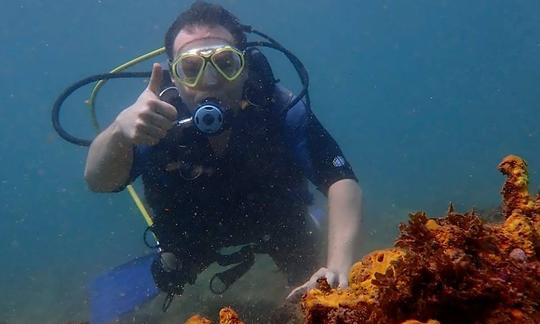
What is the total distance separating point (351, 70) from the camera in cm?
15975

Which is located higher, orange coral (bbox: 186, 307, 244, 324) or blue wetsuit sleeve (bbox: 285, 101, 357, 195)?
orange coral (bbox: 186, 307, 244, 324)

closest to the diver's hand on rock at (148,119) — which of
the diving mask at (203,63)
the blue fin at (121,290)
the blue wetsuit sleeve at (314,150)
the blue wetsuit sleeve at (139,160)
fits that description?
the diving mask at (203,63)

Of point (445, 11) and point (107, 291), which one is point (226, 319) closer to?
point (107, 291)

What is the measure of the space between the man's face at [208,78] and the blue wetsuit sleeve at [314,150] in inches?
28.3

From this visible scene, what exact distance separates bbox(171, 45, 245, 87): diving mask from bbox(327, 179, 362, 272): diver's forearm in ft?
5.41

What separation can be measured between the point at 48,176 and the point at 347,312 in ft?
462

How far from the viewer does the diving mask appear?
4.70 m

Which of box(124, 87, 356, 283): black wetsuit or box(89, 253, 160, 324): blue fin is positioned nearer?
box(124, 87, 356, 283): black wetsuit

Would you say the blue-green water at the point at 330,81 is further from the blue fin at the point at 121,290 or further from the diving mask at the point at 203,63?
the diving mask at the point at 203,63

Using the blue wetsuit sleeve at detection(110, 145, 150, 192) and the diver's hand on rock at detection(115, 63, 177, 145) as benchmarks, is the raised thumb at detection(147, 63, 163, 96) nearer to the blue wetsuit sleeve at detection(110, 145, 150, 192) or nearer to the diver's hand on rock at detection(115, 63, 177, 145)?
the diver's hand on rock at detection(115, 63, 177, 145)

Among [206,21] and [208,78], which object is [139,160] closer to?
[208,78]

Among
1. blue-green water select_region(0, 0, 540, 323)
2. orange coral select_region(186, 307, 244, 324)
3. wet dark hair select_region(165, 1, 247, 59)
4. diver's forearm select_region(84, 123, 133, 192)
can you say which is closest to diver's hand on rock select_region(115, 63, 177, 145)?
diver's forearm select_region(84, 123, 133, 192)

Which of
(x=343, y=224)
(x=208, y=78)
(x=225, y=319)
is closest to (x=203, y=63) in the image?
(x=208, y=78)

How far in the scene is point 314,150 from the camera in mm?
5090
